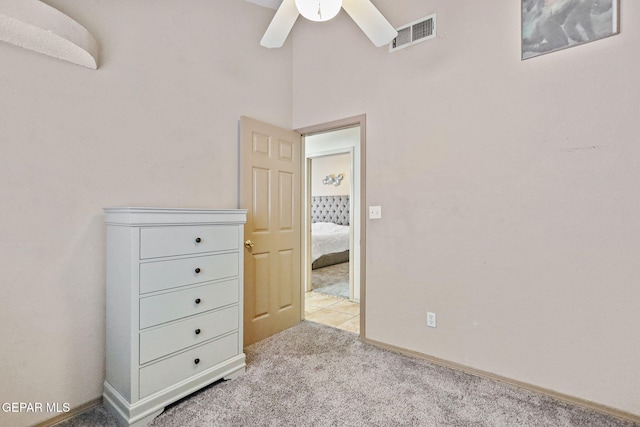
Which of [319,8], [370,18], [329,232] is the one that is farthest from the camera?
[329,232]

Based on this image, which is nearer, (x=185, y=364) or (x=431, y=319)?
(x=185, y=364)

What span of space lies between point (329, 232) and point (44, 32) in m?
5.19

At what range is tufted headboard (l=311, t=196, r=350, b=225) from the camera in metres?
7.11

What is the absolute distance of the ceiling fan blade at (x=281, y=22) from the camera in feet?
5.00

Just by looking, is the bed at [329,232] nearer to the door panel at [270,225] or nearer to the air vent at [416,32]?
the door panel at [270,225]

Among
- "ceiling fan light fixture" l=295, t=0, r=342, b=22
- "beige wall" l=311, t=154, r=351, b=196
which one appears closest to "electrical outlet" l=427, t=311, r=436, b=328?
"ceiling fan light fixture" l=295, t=0, r=342, b=22

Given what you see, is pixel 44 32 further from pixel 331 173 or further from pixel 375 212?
pixel 331 173

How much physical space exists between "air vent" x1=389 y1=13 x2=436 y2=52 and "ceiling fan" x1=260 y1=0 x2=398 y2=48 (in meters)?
0.88

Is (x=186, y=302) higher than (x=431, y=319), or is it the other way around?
(x=186, y=302)

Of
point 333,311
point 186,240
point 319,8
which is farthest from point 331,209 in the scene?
point 319,8

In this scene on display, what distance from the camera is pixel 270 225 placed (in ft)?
9.27

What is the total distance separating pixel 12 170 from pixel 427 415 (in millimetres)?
2523

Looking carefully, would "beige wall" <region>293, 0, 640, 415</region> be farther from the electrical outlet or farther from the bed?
the bed

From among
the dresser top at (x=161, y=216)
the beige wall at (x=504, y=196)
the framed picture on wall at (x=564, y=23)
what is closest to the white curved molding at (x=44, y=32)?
the dresser top at (x=161, y=216)
